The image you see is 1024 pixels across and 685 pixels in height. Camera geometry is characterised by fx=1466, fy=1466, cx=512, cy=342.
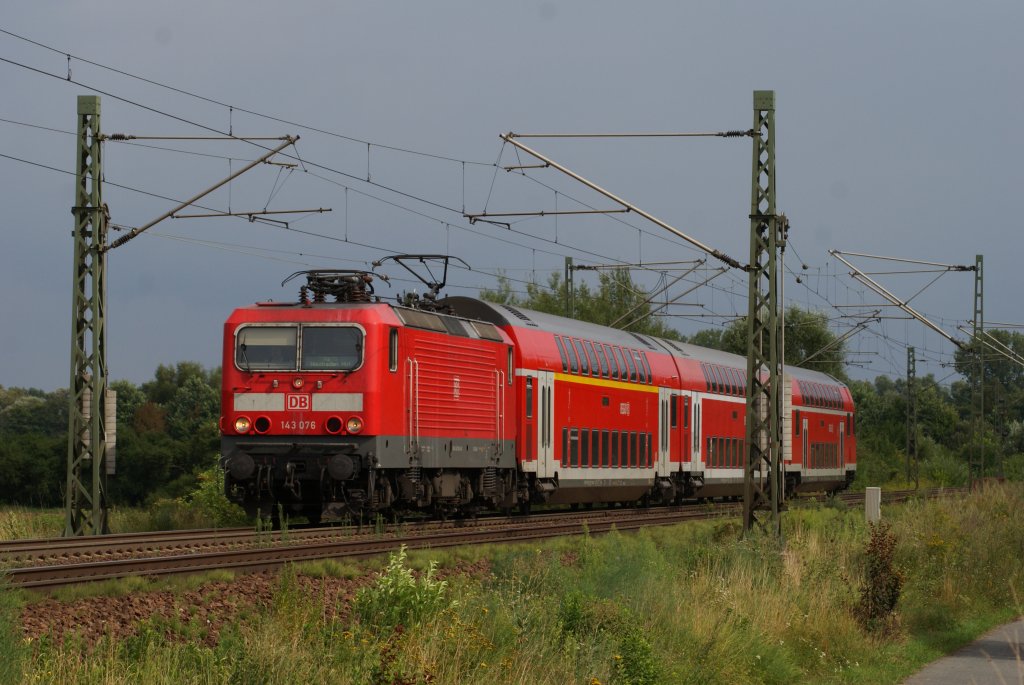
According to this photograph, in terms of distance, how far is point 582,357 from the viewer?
33.9 meters

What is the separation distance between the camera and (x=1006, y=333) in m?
144

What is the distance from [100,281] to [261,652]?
16.3 meters

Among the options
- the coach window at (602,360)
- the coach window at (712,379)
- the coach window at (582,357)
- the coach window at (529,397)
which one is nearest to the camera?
the coach window at (529,397)

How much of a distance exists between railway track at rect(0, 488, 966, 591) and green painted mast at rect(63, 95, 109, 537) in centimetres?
294

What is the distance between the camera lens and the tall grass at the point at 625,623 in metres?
10.7

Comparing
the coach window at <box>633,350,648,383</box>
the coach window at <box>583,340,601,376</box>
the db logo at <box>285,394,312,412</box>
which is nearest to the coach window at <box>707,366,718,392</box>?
the coach window at <box>633,350,648,383</box>

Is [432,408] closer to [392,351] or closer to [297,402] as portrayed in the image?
[392,351]

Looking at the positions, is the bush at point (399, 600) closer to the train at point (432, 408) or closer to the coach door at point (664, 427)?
the train at point (432, 408)

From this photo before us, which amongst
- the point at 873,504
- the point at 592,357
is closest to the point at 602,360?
the point at 592,357

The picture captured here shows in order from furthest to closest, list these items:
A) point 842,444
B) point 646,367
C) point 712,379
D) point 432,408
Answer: point 842,444 < point 712,379 < point 646,367 < point 432,408

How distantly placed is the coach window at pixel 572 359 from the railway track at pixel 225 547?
498cm

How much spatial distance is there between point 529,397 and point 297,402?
24.1ft

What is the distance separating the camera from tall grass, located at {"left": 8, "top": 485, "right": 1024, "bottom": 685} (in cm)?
1068

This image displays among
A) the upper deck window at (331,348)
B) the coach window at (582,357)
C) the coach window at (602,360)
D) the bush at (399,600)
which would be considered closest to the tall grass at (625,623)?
the bush at (399,600)
